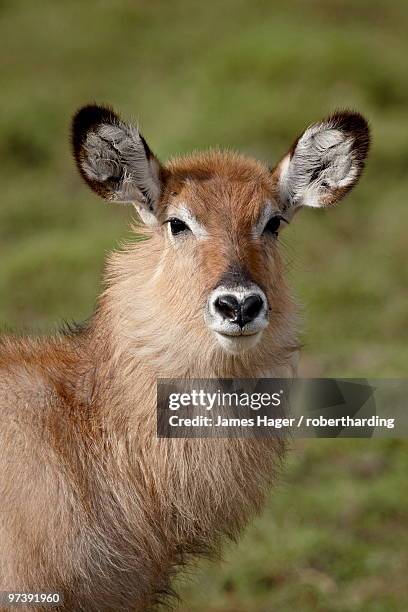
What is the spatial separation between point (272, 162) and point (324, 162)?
8.04 meters

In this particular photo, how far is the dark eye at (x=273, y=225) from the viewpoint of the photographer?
566 cm

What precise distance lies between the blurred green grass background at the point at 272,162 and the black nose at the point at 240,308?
4.26 ft

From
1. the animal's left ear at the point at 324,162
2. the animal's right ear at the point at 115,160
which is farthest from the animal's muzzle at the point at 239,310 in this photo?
the animal's left ear at the point at 324,162

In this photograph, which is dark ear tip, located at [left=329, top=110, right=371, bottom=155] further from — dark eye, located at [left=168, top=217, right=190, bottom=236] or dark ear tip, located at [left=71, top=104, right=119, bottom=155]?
dark ear tip, located at [left=71, top=104, right=119, bottom=155]

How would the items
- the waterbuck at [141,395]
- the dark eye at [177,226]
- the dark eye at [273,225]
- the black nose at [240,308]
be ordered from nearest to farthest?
the black nose at [240,308]
the waterbuck at [141,395]
the dark eye at [177,226]
the dark eye at [273,225]

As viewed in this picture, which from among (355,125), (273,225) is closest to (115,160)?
(273,225)

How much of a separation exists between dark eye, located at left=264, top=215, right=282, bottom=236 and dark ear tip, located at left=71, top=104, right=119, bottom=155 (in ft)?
2.98

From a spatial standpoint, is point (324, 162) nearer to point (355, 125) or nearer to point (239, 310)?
point (355, 125)

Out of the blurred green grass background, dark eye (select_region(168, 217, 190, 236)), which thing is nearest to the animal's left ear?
the blurred green grass background

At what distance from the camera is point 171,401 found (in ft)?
17.8

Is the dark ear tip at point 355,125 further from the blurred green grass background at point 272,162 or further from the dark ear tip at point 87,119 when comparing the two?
the dark ear tip at point 87,119

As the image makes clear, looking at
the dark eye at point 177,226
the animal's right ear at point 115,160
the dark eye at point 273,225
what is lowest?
the dark eye at point 177,226

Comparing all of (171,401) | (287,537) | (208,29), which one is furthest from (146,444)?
(208,29)

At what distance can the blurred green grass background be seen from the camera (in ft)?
25.1
